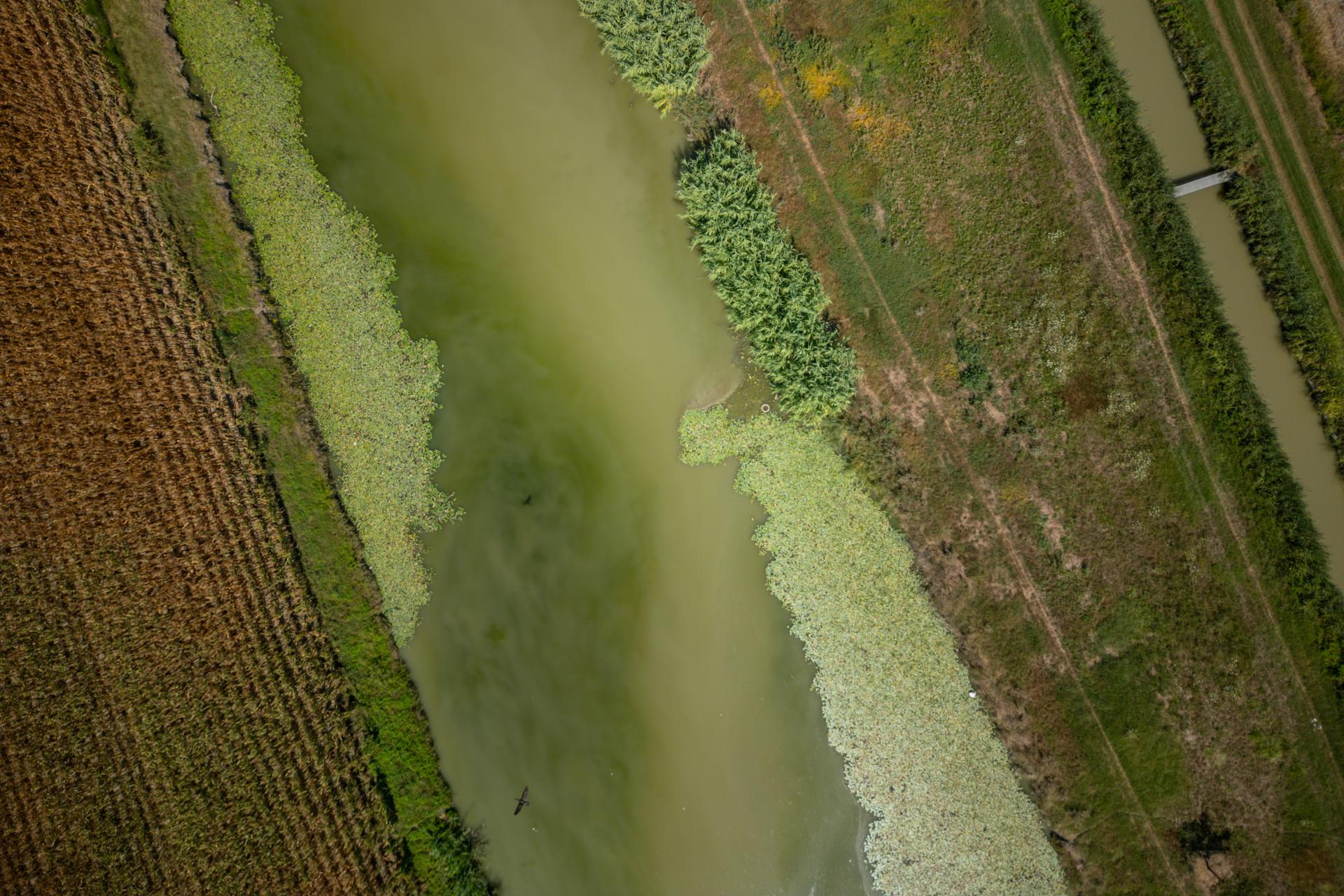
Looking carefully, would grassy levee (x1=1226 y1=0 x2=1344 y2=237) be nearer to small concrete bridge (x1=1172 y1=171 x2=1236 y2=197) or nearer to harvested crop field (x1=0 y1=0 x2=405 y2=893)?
small concrete bridge (x1=1172 y1=171 x2=1236 y2=197)

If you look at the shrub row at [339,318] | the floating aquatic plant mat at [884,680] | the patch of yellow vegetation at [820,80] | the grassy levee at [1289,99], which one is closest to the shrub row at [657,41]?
the patch of yellow vegetation at [820,80]

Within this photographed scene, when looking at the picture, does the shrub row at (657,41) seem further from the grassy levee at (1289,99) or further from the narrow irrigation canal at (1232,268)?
the grassy levee at (1289,99)

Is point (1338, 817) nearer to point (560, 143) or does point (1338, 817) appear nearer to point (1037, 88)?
point (1037, 88)

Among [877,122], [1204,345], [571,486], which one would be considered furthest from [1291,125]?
[571,486]

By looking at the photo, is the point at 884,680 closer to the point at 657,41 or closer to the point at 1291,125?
the point at 657,41

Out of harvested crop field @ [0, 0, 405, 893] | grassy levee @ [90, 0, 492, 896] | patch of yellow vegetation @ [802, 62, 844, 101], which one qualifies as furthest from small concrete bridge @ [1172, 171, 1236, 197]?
harvested crop field @ [0, 0, 405, 893]

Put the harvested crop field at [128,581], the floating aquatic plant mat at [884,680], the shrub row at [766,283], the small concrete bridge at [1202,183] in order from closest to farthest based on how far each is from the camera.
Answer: the harvested crop field at [128,581] → the shrub row at [766,283] → the floating aquatic plant mat at [884,680] → the small concrete bridge at [1202,183]

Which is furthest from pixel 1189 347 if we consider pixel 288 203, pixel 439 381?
pixel 288 203
